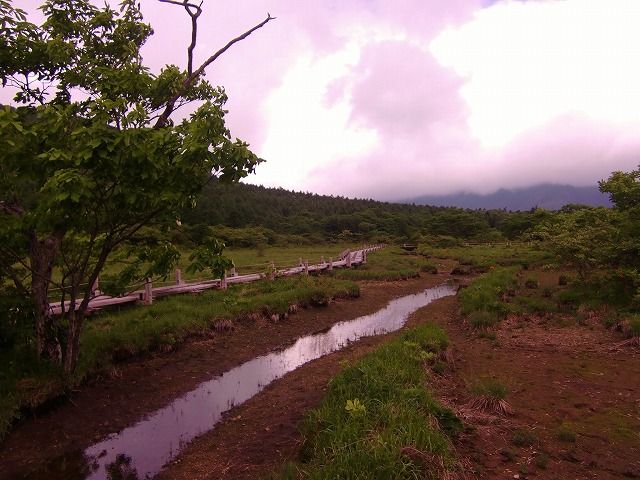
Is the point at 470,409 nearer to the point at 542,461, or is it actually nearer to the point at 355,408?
the point at 542,461

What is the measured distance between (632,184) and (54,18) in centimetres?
1798

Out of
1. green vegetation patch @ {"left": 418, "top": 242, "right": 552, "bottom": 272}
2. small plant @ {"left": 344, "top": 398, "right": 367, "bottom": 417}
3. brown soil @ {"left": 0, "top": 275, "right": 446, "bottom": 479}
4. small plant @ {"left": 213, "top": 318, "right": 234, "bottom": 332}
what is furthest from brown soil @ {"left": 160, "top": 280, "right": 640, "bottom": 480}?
green vegetation patch @ {"left": 418, "top": 242, "right": 552, "bottom": 272}

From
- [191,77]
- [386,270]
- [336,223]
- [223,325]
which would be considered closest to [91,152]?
[191,77]

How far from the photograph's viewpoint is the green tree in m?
6.00

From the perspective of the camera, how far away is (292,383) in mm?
10516

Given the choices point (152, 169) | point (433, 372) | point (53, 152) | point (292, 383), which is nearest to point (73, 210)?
point (53, 152)

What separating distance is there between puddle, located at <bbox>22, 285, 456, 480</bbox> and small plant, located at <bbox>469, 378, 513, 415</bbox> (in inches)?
202

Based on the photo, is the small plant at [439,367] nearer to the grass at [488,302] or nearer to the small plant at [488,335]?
the small plant at [488,335]

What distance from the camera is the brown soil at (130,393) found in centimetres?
724

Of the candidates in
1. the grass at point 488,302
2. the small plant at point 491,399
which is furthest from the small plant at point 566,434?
the grass at point 488,302

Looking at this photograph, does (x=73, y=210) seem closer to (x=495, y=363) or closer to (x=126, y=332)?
(x=126, y=332)

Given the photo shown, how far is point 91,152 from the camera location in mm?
5789

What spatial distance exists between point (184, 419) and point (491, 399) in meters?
6.15

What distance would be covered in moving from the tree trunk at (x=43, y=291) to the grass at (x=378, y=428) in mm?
5849
